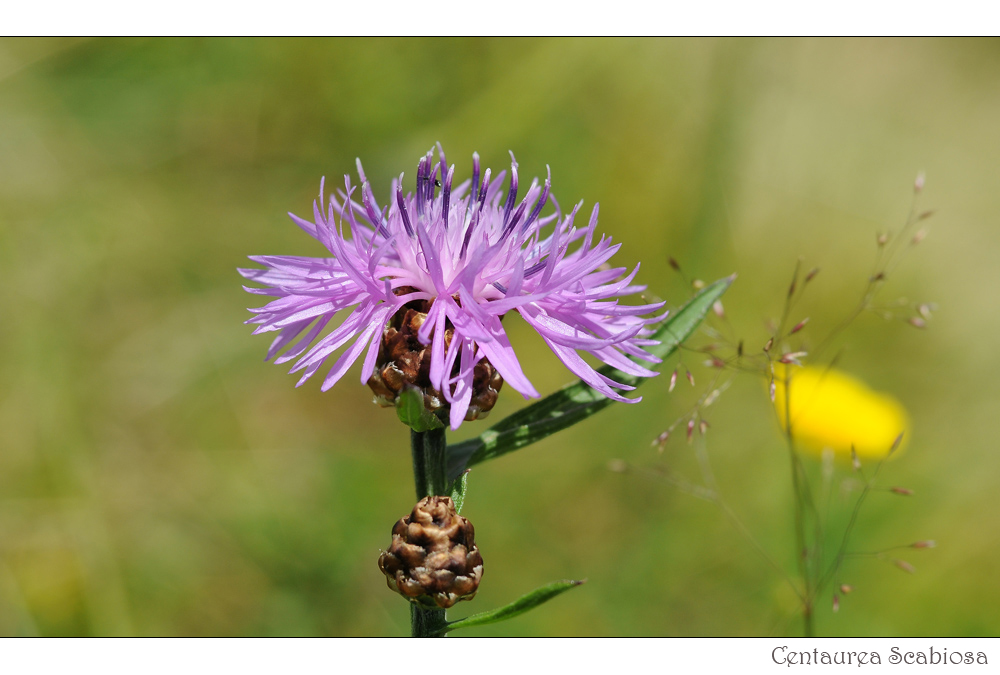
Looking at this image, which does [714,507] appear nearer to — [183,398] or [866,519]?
[866,519]

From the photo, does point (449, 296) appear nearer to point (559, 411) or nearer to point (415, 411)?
point (415, 411)

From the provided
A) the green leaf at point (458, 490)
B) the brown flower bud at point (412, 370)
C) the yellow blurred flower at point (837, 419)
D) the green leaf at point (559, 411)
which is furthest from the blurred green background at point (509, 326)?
the brown flower bud at point (412, 370)

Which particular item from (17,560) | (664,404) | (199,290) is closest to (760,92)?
(664,404)

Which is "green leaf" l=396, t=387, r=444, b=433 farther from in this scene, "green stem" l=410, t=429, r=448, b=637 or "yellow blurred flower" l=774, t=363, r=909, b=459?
"yellow blurred flower" l=774, t=363, r=909, b=459

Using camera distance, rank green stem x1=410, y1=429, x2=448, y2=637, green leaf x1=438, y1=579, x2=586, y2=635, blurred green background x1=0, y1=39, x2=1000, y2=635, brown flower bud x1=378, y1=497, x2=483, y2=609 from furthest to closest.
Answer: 1. blurred green background x1=0, y1=39, x2=1000, y2=635
2. green stem x1=410, y1=429, x2=448, y2=637
3. brown flower bud x1=378, y1=497, x2=483, y2=609
4. green leaf x1=438, y1=579, x2=586, y2=635

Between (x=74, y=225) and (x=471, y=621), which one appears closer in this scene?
(x=471, y=621)

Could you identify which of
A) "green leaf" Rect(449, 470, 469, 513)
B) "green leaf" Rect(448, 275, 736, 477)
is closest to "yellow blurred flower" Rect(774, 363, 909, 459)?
"green leaf" Rect(448, 275, 736, 477)

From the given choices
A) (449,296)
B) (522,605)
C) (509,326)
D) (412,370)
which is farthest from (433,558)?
(509,326)
